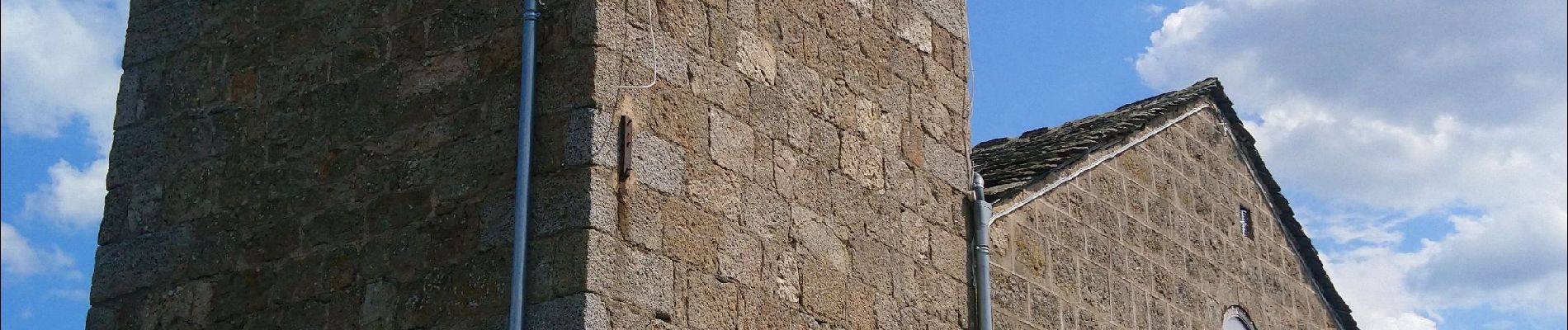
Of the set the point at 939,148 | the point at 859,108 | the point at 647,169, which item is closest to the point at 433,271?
the point at 647,169

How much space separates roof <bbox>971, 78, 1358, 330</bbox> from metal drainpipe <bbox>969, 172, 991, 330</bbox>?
25 centimetres

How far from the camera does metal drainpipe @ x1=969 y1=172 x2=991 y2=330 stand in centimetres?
698

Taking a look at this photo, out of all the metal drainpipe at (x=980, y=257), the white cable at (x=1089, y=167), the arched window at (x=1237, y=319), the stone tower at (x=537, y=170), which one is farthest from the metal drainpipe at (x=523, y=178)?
the arched window at (x=1237, y=319)

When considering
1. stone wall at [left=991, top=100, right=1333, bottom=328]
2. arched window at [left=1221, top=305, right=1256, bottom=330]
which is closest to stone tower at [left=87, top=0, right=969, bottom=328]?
stone wall at [left=991, top=100, right=1333, bottom=328]

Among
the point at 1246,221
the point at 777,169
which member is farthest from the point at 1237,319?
the point at 777,169

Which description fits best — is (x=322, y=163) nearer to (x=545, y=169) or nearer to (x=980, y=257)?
(x=545, y=169)

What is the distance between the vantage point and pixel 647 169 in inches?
221

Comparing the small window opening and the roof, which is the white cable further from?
the small window opening

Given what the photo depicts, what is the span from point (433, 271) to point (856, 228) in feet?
5.19

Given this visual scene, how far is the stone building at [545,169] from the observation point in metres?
5.53

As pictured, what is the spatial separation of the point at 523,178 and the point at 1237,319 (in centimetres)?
459

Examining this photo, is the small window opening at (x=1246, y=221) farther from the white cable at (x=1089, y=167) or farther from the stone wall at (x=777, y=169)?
the stone wall at (x=777, y=169)

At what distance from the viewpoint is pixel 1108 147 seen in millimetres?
8438

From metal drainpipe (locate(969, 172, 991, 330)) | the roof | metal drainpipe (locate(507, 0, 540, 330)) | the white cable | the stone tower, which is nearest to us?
metal drainpipe (locate(507, 0, 540, 330))
